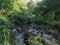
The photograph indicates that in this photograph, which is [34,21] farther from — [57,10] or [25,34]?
[25,34]

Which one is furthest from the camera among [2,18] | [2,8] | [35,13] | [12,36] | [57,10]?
[35,13]

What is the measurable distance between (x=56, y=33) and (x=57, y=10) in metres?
2.12

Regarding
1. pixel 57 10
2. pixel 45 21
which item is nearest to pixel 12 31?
pixel 45 21

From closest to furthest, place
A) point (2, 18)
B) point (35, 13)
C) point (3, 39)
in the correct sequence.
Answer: point (3, 39)
point (2, 18)
point (35, 13)

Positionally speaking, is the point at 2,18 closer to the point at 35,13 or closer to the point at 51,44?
the point at 51,44

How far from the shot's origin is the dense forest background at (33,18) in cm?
957

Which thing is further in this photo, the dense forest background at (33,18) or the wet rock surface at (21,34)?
the dense forest background at (33,18)

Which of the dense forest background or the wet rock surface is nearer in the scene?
the wet rock surface

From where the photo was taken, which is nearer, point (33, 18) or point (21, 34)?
point (21, 34)

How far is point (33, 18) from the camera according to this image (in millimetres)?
12203

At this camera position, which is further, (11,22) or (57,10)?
(57,10)

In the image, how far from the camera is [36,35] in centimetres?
953

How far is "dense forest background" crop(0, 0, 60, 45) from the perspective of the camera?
9570 mm

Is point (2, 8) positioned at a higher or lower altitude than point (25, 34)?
higher
